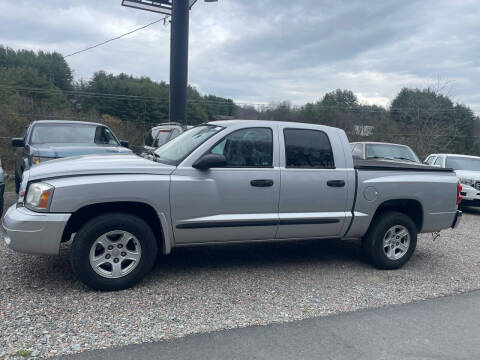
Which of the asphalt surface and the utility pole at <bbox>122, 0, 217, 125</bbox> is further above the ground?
the utility pole at <bbox>122, 0, 217, 125</bbox>

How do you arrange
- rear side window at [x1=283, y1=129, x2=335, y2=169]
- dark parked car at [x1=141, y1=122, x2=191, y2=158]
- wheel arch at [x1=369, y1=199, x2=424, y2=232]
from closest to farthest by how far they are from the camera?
rear side window at [x1=283, y1=129, x2=335, y2=169] < wheel arch at [x1=369, y1=199, x2=424, y2=232] < dark parked car at [x1=141, y1=122, x2=191, y2=158]

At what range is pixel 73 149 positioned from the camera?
7797 mm

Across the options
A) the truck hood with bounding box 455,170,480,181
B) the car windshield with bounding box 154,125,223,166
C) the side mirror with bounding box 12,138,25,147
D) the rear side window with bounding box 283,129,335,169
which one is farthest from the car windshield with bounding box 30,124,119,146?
the truck hood with bounding box 455,170,480,181

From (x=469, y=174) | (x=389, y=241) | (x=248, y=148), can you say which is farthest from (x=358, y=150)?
(x=248, y=148)

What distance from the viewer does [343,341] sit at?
342cm

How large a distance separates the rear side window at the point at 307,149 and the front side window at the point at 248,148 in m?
0.24

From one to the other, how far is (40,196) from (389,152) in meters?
9.41

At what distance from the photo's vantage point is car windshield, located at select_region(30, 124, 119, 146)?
28.4ft

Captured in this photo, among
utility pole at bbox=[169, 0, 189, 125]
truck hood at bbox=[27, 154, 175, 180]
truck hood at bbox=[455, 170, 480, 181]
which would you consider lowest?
truck hood at bbox=[455, 170, 480, 181]

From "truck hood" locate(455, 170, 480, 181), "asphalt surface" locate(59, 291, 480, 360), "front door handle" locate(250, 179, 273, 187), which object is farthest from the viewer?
"truck hood" locate(455, 170, 480, 181)

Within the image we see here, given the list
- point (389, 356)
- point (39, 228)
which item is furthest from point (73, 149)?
point (389, 356)

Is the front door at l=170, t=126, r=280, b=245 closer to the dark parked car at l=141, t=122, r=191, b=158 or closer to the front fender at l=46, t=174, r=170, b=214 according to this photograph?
the front fender at l=46, t=174, r=170, b=214

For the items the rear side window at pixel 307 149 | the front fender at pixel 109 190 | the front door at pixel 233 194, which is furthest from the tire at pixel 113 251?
the rear side window at pixel 307 149

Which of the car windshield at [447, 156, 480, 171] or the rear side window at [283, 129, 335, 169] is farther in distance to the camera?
the car windshield at [447, 156, 480, 171]
